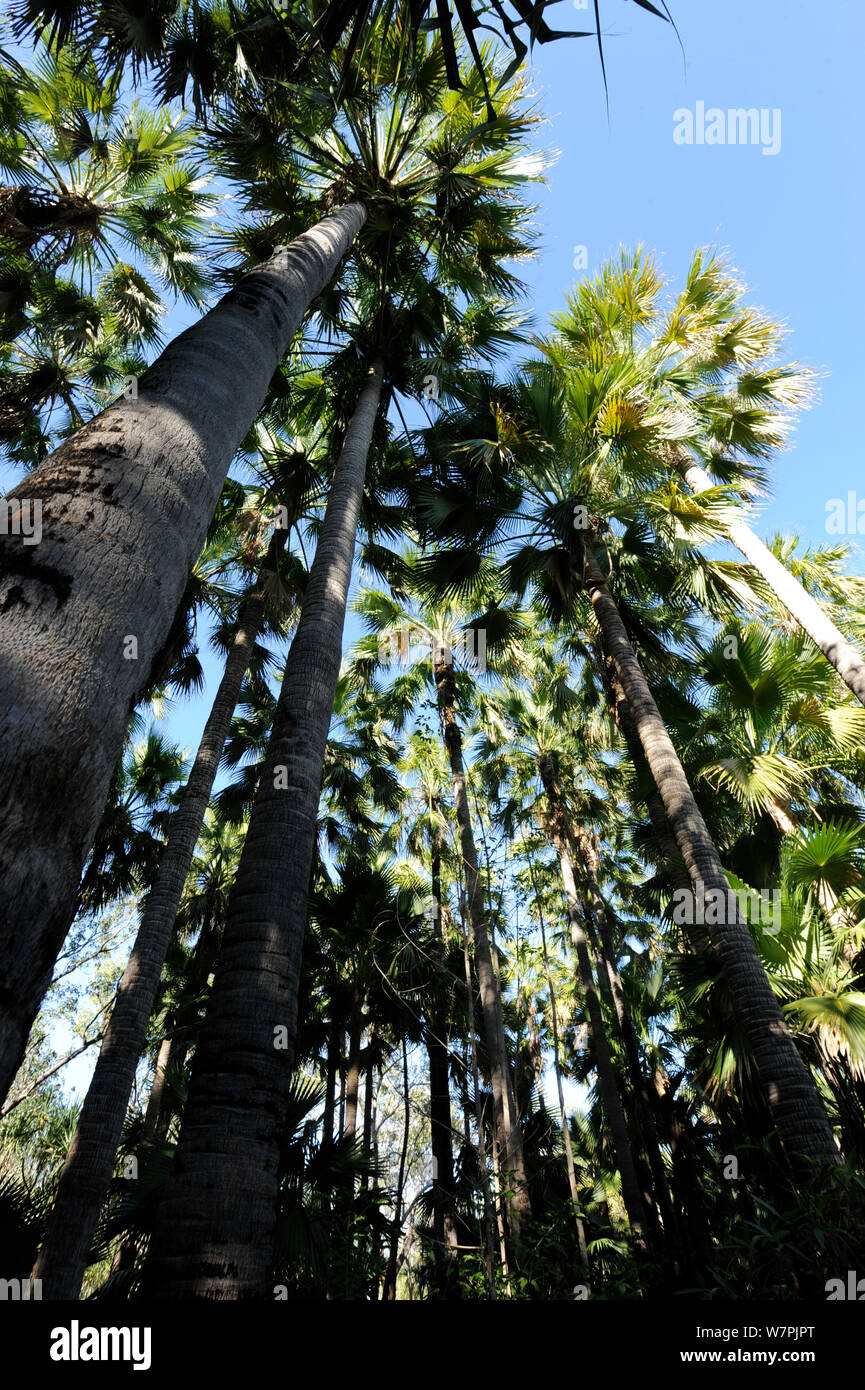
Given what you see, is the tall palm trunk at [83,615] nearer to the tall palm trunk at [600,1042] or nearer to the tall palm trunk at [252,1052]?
the tall palm trunk at [252,1052]

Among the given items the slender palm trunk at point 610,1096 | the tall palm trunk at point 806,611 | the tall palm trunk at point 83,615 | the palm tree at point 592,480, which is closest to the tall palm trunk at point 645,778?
the palm tree at point 592,480

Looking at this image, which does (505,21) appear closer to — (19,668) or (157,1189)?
(19,668)

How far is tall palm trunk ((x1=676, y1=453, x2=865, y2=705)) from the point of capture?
6762mm

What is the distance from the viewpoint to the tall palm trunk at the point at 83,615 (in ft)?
3.18

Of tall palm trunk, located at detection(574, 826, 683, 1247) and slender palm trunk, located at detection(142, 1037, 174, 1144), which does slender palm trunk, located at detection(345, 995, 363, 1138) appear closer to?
slender palm trunk, located at detection(142, 1037, 174, 1144)

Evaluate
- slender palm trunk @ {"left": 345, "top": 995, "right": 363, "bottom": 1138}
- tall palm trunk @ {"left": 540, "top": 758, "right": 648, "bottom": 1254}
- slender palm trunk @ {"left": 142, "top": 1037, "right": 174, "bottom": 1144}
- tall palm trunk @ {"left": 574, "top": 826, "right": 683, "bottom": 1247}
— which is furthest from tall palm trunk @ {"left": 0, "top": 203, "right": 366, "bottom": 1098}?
slender palm trunk @ {"left": 345, "top": 995, "right": 363, "bottom": 1138}

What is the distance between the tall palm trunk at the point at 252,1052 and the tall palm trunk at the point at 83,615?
2042 millimetres

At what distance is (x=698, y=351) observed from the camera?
9.96m

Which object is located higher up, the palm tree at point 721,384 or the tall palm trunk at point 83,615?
the palm tree at point 721,384

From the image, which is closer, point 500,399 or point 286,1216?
point 286,1216

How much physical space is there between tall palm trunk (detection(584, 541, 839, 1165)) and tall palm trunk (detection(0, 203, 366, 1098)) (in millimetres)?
4630

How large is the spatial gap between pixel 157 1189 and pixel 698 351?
12281 mm

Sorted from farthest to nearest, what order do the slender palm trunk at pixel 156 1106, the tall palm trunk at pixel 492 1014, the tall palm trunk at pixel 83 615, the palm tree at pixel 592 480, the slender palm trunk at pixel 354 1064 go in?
1. the slender palm trunk at pixel 354 1064
2. the slender palm trunk at pixel 156 1106
3. the tall palm trunk at pixel 492 1014
4. the palm tree at pixel 592 480
5. the tall palm trunk at pixel 83 615
